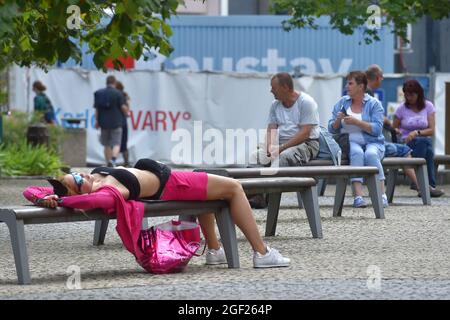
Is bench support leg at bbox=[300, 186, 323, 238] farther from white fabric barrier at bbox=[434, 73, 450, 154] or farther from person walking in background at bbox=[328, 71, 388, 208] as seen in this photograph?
white fabric barrier at bbox=[434, 73, 450, 154]

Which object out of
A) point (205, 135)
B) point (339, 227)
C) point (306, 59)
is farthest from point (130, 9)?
point (306, 59)

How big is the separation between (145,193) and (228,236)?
0.69 metres

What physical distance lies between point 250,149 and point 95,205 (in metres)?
18.1

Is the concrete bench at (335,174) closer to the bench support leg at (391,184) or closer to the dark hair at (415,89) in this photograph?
the bench support leg at (391,184)

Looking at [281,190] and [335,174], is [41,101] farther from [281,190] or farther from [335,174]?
[281,190]

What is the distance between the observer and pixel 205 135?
2888 cm

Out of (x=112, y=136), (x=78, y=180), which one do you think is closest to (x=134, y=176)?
(x=78, y=180)

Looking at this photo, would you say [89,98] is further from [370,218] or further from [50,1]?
[50,1]

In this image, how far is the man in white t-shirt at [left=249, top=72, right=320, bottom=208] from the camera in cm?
1482

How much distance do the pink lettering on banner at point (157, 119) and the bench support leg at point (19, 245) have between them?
67.7 ft

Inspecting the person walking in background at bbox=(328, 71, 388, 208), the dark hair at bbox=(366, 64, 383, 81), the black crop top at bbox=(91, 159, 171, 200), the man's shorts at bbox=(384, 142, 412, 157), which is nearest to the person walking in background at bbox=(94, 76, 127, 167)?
the dark hair at bbox=(366, 64, 383, 81)

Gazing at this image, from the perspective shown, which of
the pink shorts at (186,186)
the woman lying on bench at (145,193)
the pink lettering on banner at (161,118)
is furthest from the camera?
the pink lettering on banner at (161,118)

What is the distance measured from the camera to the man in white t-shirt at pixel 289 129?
14.8m

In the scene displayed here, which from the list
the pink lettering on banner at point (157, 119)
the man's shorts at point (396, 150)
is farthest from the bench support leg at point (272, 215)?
the pink lettering on banner at point (157, 119)
